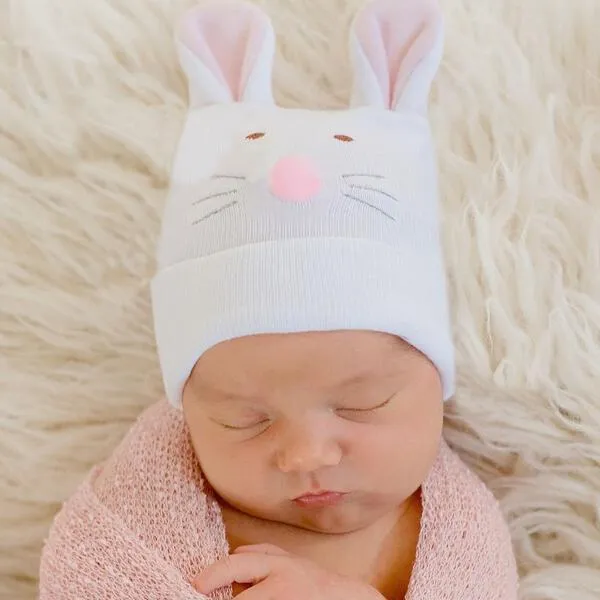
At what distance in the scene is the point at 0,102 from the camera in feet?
3.40

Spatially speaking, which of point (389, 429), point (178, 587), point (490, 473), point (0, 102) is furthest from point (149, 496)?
point (0, 102)

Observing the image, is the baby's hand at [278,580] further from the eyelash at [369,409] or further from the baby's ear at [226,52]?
the baby's ear at [226,52]

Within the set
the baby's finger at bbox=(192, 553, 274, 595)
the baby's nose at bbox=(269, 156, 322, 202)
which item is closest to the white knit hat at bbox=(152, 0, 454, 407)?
the baby's nose at bbox=(269, 156, 322, 202)

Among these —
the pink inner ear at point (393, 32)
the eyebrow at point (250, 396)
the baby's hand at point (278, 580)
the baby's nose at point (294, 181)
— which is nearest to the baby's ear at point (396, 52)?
the pink inner ear at point (393, 32)

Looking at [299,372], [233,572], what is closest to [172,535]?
[233,572]

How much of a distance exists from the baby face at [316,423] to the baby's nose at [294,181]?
0.10m

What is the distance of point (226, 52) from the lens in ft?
3.10

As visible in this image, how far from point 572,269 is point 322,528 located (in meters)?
0.31

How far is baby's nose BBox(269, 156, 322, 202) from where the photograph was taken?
0.81 m

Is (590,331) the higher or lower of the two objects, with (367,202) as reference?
lower

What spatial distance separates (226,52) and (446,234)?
0.24 m

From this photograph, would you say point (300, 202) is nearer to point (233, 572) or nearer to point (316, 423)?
point (316, 423)

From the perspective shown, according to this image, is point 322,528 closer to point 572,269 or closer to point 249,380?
point 249,380

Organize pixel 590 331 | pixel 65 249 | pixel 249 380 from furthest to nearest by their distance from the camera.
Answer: pixel 65 249 < pixel 590 331 < pixel 249 380
